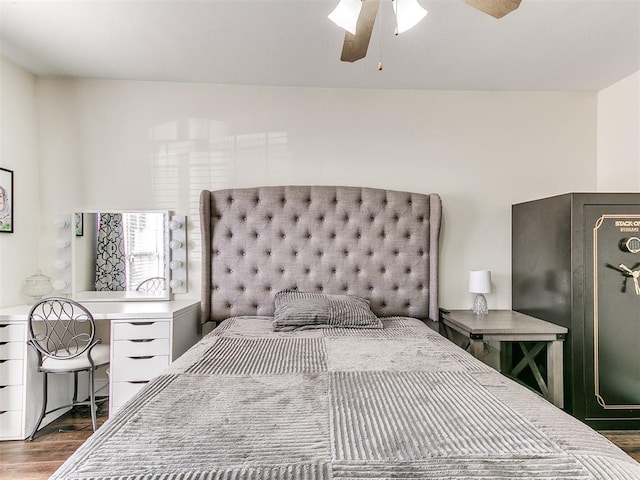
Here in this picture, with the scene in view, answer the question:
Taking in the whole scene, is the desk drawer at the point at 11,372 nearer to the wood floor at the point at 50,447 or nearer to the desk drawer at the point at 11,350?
the desk drawer at the point at 11,350

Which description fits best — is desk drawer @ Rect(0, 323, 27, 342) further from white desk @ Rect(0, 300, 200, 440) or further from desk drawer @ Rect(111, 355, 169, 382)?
desk drawer @ Rect(111, 355, 169, 382)

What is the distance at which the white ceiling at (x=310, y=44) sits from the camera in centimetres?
208

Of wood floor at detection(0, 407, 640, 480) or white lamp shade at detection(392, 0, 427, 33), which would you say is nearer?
white lamp shade at detection(392, 0, 427, 33)

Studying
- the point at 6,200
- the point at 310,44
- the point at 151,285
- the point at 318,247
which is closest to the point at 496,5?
the point at 310,44

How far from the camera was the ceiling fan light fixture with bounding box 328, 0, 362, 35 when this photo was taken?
1.41 m

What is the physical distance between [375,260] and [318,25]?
1.68 metres

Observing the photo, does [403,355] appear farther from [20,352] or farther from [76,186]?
[76,186]

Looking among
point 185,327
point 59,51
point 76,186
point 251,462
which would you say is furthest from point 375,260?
point 59,51

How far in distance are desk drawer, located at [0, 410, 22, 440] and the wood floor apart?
0.04m

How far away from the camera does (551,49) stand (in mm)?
2488

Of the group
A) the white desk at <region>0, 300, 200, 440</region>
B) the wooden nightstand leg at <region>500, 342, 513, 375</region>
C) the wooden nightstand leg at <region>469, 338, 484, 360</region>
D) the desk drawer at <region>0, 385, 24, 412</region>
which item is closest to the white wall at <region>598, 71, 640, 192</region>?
the wooden nightstand leg at <region>500, 342, 513, 375</region>

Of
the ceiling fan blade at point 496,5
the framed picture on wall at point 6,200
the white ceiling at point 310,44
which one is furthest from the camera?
the framed picture on wall at point 6,200

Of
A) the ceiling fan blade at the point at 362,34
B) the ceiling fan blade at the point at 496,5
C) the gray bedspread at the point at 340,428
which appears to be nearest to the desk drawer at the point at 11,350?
the gray bedspread at the point at 340,428

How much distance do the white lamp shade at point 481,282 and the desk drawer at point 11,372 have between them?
314cm
